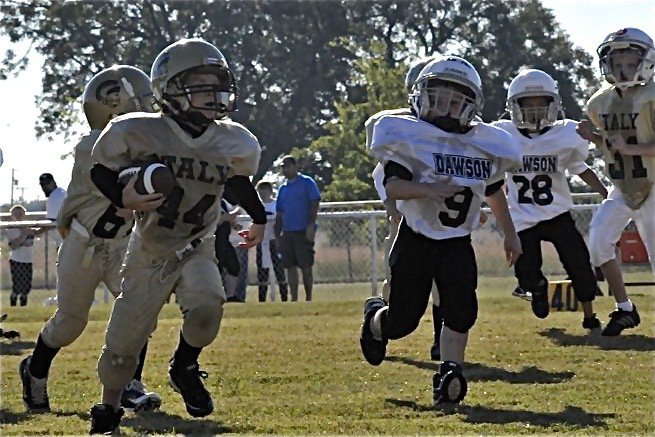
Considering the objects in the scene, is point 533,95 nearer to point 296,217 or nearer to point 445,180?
point 445,180

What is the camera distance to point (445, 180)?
261 inches

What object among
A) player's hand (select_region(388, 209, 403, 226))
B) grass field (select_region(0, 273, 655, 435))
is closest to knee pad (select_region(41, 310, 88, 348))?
grass field (select_region(0, 273, 655, 435))

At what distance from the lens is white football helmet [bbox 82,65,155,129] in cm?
711

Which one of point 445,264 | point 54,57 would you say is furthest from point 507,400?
point 54,57

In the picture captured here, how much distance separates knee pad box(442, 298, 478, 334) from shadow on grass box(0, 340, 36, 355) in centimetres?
469

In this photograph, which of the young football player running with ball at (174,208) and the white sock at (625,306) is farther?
the white sock at (625,306)

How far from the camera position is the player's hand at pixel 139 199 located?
5.53 m

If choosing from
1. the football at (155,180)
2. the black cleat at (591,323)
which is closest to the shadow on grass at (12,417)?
the football at (155,180)

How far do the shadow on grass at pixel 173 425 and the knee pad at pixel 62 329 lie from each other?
0.57 meters

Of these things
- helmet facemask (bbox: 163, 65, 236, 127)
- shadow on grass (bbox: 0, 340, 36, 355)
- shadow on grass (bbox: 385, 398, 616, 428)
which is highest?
helmet facemask (bbox: 163, 65, 236, 127)

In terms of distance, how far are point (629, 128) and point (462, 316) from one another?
289 centimetres

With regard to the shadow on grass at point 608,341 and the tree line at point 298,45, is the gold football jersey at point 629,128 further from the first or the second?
the tree line at point 298,45

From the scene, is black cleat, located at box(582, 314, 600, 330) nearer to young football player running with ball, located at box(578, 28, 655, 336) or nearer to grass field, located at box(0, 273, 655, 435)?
grass field, located at box(0, 273, 655, 435)

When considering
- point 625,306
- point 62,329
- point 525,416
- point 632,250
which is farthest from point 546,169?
point 632,250
